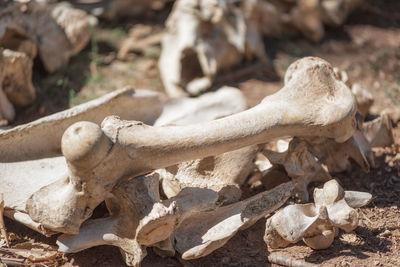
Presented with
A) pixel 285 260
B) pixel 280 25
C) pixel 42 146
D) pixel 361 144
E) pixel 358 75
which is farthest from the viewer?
pixel 280 25

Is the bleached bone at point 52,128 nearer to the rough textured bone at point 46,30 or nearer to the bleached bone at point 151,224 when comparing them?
the bleached bone at point 151,224

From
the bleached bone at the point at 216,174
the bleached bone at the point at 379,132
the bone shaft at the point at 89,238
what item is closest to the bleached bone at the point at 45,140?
the bone shaft at the point at 89,238

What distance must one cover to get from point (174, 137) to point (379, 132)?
156 centimetres

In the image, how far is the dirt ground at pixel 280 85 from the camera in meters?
2.46

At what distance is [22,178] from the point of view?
8.58 feet

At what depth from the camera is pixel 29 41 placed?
379cm

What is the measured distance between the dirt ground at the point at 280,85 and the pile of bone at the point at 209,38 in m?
0.18

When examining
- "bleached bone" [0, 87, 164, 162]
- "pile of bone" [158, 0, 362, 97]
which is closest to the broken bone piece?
"bleached bone" [0, 87, 164, 162]

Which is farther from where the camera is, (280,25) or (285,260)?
(280,25)

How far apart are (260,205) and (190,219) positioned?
1.20 feet

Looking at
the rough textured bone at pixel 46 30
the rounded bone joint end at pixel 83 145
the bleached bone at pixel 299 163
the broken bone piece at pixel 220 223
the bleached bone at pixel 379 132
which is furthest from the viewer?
the rough textured bone at pixel 46 30

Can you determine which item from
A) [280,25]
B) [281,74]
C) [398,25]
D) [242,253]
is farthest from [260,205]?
[398,25]

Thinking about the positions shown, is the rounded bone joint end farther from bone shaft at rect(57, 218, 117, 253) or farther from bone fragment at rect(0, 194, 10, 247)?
bone fragment at rect(0, 194, 10, 247)

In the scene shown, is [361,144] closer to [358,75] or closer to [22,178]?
[358,75]
